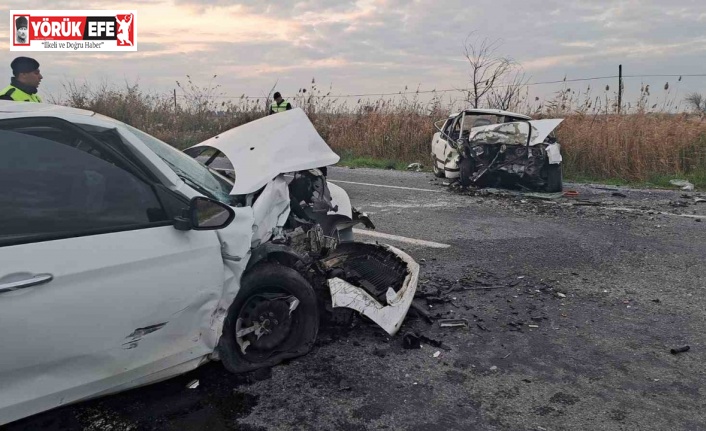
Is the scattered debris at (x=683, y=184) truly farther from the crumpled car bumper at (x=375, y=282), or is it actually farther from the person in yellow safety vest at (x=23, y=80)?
the person in yellow safety vest at (x=23, y=80)

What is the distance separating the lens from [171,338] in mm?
2662

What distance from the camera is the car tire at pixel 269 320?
305 cm

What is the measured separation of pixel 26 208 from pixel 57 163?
26cm

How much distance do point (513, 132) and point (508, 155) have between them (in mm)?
406

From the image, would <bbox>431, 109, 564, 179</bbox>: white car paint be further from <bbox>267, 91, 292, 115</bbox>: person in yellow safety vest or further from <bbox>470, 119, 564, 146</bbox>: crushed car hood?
<bbox>267, 91, 292, 115</bbox>: person in yellow safety vest

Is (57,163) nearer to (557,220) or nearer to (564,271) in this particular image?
(564,271)

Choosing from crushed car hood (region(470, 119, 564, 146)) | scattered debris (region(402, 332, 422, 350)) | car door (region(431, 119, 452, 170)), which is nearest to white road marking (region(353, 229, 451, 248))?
scattered debris (region(402, 332, 422, 350))

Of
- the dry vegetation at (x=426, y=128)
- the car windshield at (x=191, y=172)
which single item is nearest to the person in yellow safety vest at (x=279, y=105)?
the dry vegetation at (x=426, y=128)

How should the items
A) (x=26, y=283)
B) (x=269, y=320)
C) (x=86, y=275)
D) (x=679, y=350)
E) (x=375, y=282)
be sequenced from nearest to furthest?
(x=26, y=283) → (x=86, y=275) → (x=269, y=320) → (x=679, y=350) → (x=375, y=282)

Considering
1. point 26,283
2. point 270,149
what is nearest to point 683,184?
point 270,149

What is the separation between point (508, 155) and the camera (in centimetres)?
937

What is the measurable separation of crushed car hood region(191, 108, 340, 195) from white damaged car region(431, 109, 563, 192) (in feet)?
20.1

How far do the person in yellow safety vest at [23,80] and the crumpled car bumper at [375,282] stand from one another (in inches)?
166

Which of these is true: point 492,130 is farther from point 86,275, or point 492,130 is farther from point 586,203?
point 86,275
